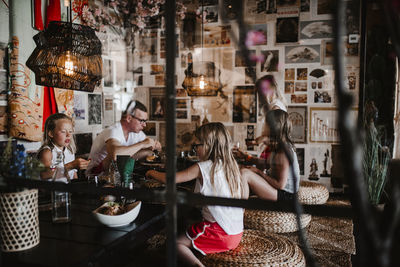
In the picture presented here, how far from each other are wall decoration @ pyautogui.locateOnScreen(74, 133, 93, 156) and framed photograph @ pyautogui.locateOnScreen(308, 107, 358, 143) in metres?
3.27

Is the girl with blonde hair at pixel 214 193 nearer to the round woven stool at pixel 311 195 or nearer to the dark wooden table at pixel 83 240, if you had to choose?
the dark wooden table at pixel 83 240

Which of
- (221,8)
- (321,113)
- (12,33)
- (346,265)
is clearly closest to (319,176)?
(321,113)

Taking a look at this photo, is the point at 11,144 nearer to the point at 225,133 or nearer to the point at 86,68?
the point at 225,133

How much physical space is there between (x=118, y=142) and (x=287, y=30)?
125 inches

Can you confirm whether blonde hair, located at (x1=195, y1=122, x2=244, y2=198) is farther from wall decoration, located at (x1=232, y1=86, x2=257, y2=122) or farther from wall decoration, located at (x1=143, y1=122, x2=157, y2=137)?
wall decoration, located at (x1=143, y1=122, x2=157, y2=137)

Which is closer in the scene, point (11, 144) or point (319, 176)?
point (11, 144)

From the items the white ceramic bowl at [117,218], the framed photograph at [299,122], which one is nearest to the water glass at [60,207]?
the white ceramic bowl at [117,218]

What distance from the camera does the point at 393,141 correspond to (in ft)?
13.8

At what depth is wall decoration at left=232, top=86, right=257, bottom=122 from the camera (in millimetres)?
5109

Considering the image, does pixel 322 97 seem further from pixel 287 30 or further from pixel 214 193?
pixel 214 193

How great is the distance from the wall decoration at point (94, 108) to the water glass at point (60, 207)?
308 cm

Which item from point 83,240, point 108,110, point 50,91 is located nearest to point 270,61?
point 108,110

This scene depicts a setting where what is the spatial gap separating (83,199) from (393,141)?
12.8 feet

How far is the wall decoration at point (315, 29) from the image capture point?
476 cm
